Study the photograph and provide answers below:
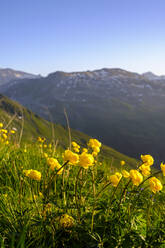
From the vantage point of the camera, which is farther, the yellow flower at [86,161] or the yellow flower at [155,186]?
the yellow flower at [155,186]

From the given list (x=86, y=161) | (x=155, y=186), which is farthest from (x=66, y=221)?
(x=155, y=186)

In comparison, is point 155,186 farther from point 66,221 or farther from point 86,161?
point 66,221

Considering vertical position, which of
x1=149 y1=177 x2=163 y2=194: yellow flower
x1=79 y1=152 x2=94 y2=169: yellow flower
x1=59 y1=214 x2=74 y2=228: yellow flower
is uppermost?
x1=79 y1=152 x2=94 y2=169: yellow flower

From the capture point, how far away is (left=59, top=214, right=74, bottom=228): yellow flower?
6.41 feet

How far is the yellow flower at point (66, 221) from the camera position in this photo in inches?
76.9

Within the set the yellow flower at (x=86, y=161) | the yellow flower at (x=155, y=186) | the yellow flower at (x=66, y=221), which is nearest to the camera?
the yellow flower at (x=86, y=161)

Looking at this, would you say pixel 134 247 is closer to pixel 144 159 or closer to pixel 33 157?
pixel 144 159

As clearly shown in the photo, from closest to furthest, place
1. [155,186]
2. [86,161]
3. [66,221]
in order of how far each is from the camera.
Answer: [86,161] < [155,186] < [66,221]

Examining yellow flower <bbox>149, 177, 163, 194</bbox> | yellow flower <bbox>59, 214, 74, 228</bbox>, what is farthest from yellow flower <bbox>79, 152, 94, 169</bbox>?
yellow flower <bbox>59, 214, 74, 228</bbox>

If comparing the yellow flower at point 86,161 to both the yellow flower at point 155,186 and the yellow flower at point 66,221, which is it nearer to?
the yellow flower at point 155,186

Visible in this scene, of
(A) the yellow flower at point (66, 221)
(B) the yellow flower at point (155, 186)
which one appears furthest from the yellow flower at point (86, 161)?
(A) the yellow flower at point (66, 221)

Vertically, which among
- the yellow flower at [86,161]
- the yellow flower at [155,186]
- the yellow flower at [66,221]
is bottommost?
the yellow flower at [66,221]

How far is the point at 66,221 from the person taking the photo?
1959 millimetres

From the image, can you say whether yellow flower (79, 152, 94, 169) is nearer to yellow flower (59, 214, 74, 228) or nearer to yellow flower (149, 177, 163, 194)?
yellow flower (149, 177, 163, 194)
